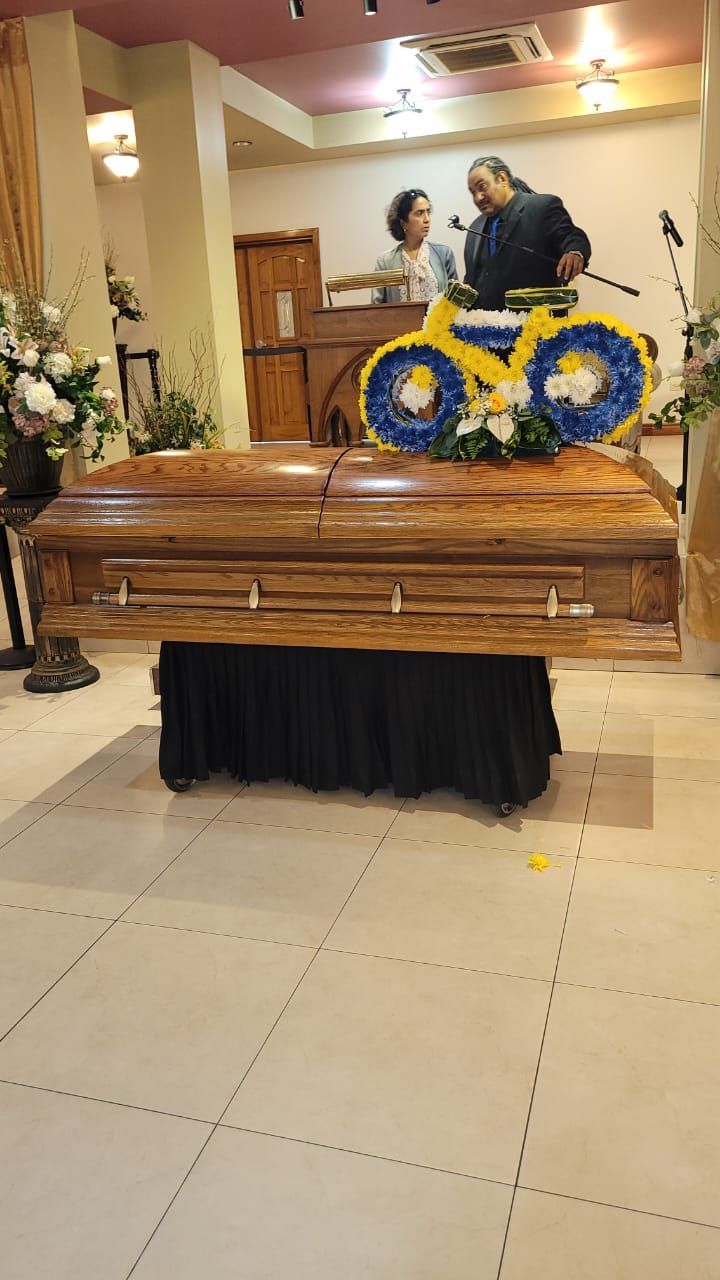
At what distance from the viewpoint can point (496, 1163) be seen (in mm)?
1688

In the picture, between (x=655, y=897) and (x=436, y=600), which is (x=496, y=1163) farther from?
(x=436, y=600)

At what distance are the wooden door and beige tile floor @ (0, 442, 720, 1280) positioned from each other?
8.58 m

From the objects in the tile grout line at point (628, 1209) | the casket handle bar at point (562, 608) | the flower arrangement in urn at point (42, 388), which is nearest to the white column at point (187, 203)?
the flower arrangement in urn at point (42, 388)

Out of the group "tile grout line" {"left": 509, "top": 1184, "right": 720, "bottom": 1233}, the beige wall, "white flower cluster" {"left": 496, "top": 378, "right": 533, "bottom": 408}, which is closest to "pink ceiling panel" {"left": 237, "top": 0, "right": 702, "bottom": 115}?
the beige wall

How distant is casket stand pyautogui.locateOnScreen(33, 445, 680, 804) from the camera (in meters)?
2.48

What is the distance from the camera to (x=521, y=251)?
4930mm

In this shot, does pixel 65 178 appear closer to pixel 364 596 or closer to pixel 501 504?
pixel 364 596

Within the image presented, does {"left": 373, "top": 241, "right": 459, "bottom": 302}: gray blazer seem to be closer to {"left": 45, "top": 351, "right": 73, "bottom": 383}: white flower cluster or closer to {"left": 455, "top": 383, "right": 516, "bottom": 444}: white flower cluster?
{"left": 45, "top": 351, "right": 73, "bottom": 383}: white flower cluster

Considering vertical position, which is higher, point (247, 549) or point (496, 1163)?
point (247, 549)

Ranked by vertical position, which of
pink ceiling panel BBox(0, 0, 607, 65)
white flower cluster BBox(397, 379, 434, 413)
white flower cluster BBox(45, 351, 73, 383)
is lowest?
white flower cluster BBox(397, 379, 434, 413)

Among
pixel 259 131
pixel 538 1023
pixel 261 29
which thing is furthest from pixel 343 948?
pixel 259 131

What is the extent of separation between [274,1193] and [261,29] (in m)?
6.58

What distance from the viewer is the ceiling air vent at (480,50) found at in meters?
7.05

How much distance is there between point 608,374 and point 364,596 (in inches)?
34.3
